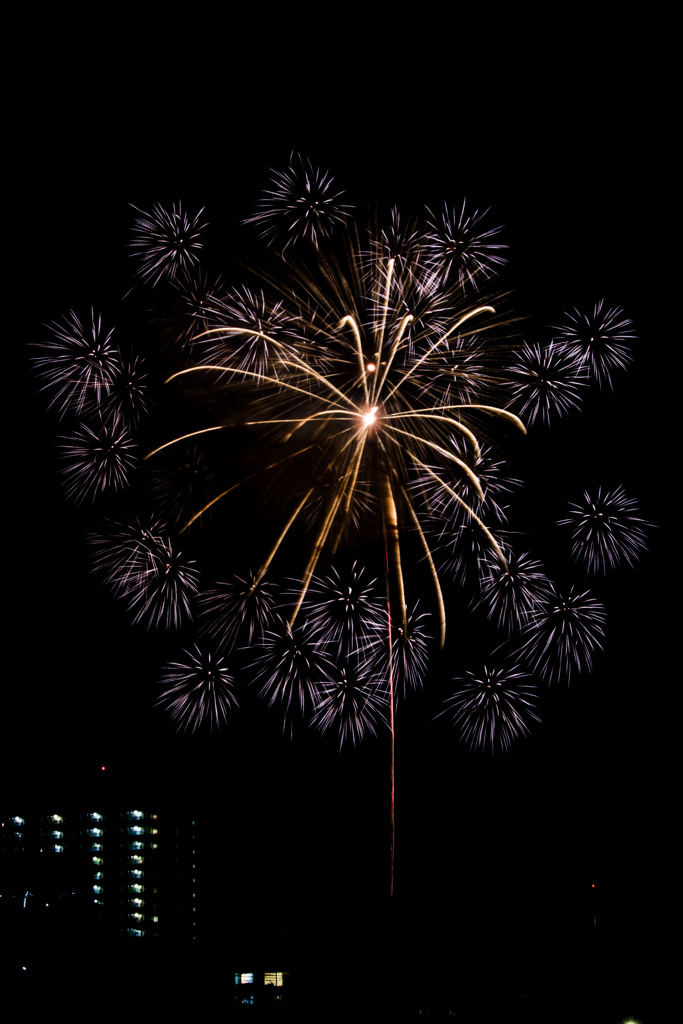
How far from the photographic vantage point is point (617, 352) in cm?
1068

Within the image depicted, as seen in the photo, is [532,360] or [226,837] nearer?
[532,360]

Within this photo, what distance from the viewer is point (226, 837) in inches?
583

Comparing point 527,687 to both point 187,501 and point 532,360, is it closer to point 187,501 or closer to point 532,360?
point 532,360

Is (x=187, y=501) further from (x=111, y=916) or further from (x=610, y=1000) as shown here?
(x=610, y=1000)

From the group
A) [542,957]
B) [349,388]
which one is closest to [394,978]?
[542,957]

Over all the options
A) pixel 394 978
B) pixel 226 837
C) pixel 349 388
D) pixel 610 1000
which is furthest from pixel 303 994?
pixel 349 388

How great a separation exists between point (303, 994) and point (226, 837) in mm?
4066

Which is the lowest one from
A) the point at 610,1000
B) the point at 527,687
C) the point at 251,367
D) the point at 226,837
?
the point at 610,1000

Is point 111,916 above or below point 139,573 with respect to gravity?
below

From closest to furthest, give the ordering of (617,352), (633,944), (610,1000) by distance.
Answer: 1. (617,352)
2. (610,1000)
3. (633,944)

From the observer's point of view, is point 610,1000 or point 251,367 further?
point 610,1000

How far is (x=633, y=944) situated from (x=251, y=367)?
13722 millimetres

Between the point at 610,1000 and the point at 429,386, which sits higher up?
the point at 429,386

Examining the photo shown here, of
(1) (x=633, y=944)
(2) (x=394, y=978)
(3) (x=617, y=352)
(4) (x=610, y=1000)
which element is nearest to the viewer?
(3) (x=617, y=352)
